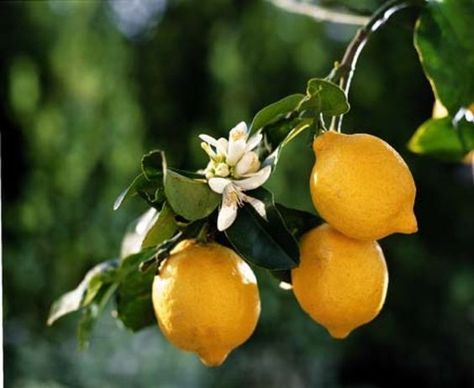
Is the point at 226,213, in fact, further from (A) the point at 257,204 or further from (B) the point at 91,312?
(B) the point at 91,312

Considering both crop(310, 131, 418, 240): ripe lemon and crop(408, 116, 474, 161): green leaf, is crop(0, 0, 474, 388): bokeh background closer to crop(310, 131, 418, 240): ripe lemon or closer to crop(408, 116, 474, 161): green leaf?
crop(408, 116, 474, 161): green leaf

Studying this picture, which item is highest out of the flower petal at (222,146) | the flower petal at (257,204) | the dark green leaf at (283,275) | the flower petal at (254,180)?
the flower petal at (222,146)

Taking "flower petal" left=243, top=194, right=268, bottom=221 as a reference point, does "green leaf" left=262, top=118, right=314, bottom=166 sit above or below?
above

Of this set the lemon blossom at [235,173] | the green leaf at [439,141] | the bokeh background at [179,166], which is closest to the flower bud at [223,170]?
the lemon blossom at [235,173]

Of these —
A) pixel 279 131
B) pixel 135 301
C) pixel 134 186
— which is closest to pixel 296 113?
pixel 279 131

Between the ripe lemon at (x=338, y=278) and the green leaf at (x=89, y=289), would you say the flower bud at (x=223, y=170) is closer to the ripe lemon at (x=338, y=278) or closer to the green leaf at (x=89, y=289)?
the ripe lemon at (x=338, y=278)

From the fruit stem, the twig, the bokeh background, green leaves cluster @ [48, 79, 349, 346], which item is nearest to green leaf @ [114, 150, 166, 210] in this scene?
green leaves cluster @ [48, 79, 349, 346]

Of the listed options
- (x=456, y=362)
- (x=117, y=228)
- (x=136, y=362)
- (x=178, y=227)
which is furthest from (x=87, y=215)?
(x=178, y=227)
